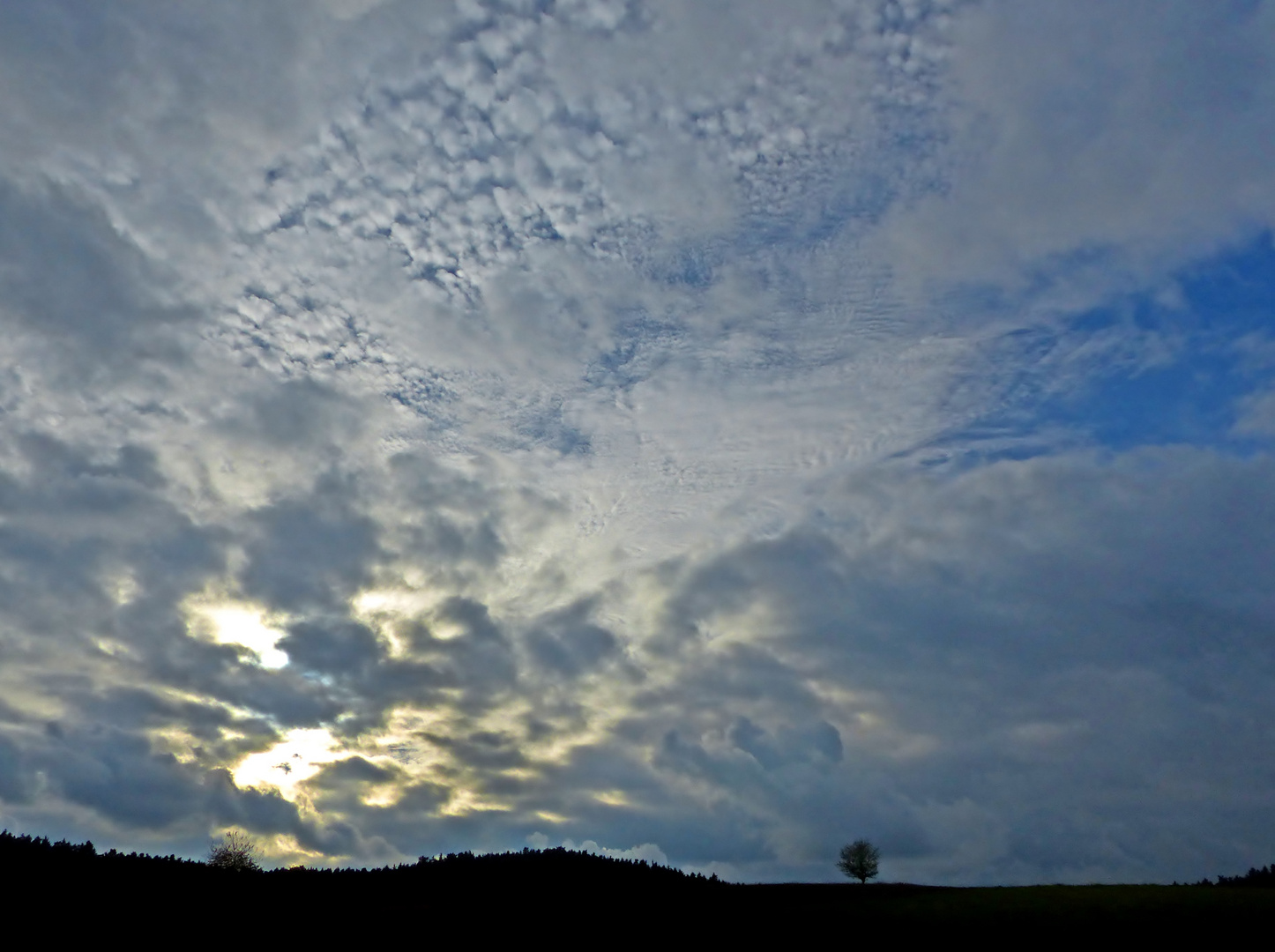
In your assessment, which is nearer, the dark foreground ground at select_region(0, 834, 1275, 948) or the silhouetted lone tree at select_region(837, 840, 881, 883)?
the dark foreground ground at select_region(0, 834, 1275, 948)

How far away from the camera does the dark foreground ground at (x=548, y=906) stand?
56.5m

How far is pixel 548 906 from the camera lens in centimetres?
6594

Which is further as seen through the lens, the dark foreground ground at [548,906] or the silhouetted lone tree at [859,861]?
the silhouetted lone tree at [859,861]

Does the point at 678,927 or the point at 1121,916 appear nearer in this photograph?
the point at 1121,916

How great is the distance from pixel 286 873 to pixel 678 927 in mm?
33031

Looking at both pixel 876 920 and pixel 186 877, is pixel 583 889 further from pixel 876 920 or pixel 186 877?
pixel 186 877

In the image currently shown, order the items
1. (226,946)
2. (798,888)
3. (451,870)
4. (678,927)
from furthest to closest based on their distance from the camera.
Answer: (798,888) → (451,870) → (678,927) → (226,946)

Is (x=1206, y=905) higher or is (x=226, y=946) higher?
(x=1206, y=905)

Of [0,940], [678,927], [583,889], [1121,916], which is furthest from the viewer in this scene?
[583,889]

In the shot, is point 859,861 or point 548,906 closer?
point 548,906

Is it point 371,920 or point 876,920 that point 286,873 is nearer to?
point 371,920

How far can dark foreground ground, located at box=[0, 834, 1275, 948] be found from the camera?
56.5m

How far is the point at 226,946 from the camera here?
53.2 metres

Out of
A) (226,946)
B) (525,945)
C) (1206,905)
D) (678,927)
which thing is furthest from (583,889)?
(1206,905)
